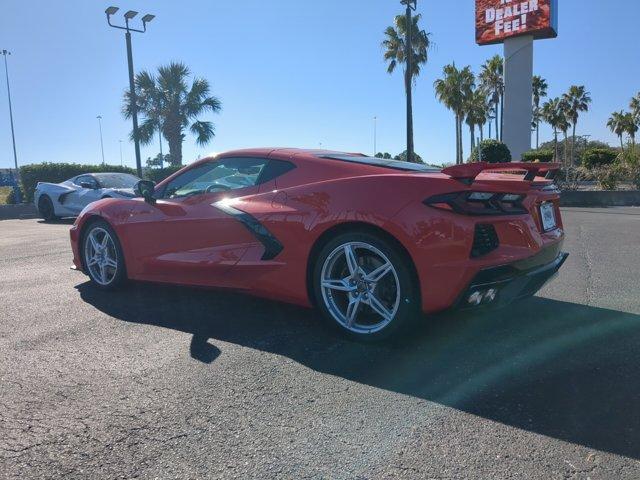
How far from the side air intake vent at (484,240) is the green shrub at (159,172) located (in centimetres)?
2296

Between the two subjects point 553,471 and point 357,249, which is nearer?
point 553,471

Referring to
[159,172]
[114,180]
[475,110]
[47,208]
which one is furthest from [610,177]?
[475,110]

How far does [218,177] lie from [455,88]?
143 feet

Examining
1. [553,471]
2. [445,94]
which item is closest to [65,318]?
[553,471]

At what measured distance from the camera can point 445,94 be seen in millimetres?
45406

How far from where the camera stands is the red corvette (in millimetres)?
3314

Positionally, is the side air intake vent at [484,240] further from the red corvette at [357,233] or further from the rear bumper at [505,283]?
the rear bumper at [505,283]

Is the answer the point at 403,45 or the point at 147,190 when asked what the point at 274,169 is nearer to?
the point at 147,190

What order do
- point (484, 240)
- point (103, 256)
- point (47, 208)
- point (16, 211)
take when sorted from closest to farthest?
point (484, 240) < point (103, 256) < point (47, 208) < point (16, 211)

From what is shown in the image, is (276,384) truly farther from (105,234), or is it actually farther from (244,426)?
(105,234)

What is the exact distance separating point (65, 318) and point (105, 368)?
132cm

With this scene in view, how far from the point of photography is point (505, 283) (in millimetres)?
3354

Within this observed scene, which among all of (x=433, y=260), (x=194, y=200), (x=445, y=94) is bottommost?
(x=433, y=260)

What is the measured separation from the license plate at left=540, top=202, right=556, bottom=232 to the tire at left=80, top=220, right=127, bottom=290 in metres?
3.65
